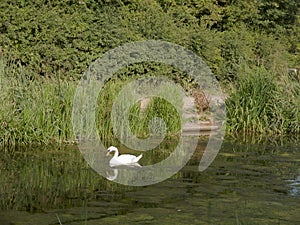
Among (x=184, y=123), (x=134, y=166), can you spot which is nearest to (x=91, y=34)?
(x=184, y=123)

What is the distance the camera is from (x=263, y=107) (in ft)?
37.9

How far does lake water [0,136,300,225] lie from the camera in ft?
19.4

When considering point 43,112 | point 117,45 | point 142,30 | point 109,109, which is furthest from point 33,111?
point 142,30

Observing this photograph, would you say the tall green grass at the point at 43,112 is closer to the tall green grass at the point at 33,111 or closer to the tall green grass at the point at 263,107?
the tall green grass at the point at 33,111

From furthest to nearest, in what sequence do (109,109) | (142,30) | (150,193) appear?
(142,30) < (109,109) < (150,193)

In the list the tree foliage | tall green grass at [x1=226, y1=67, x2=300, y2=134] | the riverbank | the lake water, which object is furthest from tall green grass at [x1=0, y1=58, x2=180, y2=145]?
tall green grass at [x1=226, y1=67, x2=300, y2=134]

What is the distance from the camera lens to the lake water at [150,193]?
233 inches

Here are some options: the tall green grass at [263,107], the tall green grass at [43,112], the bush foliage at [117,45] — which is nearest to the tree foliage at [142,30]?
the bush foliage at [117,45]

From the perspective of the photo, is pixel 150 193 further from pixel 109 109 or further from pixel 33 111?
pixel 109 109

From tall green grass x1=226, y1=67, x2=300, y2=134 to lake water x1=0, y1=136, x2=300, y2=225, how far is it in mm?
2453

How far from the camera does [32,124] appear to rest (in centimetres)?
936

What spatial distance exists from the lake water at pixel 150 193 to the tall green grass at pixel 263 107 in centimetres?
245

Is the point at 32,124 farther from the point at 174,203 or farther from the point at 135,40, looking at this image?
the point at 135,40

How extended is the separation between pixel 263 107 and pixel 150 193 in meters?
5.19
